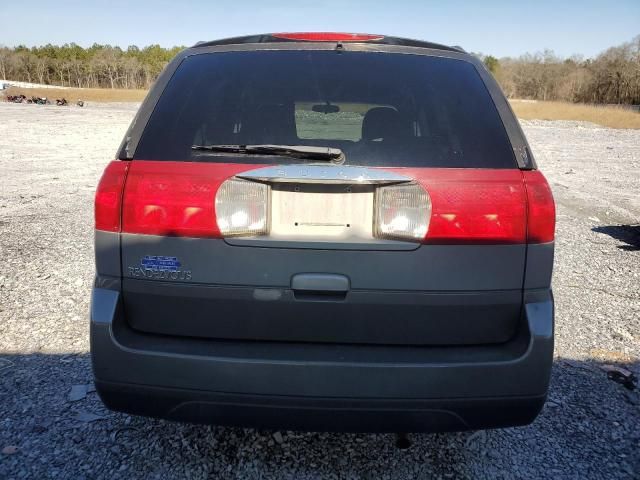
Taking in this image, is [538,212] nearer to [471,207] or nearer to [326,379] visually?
[471,207]

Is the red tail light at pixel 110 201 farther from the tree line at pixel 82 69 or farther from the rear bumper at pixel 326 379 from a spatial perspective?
the tree line at pixel 82 69

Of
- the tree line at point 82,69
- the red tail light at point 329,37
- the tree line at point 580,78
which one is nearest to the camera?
the red tail light at point 329,37

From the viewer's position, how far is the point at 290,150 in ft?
6.24

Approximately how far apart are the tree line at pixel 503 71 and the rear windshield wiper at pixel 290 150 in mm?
52959

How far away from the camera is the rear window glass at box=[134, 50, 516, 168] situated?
76.8 inches

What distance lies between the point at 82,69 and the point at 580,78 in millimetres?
102248


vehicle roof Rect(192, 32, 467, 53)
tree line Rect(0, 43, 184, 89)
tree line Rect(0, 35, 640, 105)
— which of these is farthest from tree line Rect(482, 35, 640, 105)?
vehicle roof Rect(192, 32, 467, 53)

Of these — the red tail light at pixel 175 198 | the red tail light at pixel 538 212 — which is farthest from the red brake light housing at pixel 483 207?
the red tail light at pixel 175 198

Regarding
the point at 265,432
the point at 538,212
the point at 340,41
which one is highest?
the point at 340,41

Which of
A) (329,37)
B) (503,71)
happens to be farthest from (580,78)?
(329,37)

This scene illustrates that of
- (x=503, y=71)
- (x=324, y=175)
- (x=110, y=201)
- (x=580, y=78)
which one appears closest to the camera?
(x=324, y=175)

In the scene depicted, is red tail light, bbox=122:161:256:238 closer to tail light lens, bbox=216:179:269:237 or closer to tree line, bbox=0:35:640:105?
tail light lens, bbox=216:179:269:237

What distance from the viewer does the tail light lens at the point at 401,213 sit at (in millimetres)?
1841

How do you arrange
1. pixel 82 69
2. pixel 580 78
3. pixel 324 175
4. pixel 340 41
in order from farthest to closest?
pixel 82 69 < pixel 580 78 < pixel 340 41 < pixel 324 175
